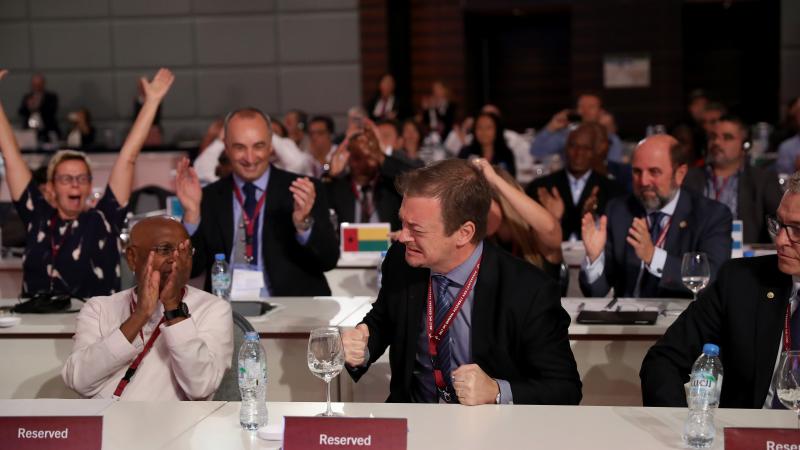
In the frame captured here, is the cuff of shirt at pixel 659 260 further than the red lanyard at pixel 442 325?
Yes

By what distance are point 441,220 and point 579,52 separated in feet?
40.8

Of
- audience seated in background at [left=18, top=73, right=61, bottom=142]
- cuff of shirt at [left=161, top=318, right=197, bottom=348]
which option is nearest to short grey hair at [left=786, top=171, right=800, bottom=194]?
cuff of shirt at [left=161, top=318, right=197, bottom=348]

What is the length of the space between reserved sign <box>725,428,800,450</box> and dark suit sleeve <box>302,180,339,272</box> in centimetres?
250

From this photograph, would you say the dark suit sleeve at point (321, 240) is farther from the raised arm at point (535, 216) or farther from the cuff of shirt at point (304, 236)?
the raised arm at point (535, 216)

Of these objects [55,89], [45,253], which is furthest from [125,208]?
[55,89]

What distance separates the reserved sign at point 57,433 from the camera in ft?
7.50

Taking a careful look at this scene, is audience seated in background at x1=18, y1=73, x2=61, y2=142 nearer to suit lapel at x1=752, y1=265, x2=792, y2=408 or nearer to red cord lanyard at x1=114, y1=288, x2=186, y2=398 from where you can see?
red cord lanyard at x1=114, y1=288, x2=186, y2=398

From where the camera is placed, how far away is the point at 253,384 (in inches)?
101

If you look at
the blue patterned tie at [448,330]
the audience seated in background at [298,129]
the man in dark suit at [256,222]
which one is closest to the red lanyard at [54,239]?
the man in dark suit at [256,222]

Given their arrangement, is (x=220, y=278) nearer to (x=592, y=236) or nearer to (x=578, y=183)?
(x=592, y=236)

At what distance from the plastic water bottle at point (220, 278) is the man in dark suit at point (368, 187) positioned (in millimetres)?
1908

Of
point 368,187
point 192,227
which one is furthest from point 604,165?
point 192,227

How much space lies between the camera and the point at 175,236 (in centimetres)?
302

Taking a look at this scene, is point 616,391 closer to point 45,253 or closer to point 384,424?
point 384,424
